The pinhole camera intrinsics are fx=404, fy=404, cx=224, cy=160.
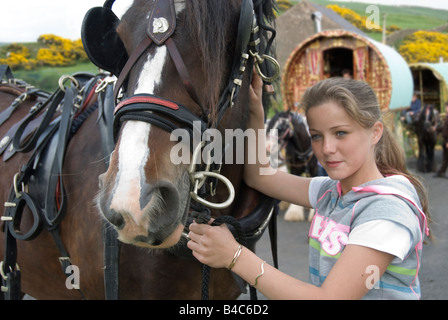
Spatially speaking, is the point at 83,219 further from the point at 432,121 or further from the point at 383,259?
the point at 432,121

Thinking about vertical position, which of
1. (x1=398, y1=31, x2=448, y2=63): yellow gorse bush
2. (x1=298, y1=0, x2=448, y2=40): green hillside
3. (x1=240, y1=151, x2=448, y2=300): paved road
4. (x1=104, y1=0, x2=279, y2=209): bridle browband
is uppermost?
(x1=298, y1=0, x2=448, y2=40): green hillside

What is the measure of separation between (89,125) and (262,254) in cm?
370

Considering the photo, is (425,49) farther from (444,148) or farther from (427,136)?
(444,148)

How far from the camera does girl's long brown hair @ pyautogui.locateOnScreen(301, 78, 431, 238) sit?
1350 mm

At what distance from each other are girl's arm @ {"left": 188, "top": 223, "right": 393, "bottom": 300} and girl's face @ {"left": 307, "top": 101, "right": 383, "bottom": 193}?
0.96ft

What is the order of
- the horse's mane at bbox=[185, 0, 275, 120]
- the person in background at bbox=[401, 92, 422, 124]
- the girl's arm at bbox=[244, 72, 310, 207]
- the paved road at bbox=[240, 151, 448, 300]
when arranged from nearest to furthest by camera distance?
1. the horse's mane at bbox=[185, 0, 275, 120]
2. the girl's arm at bbox=[244, 72, 310, 207]
3. the paved road at bbox=[240, 151, 448, 300]
4. the person in background at bbox=[401, 92, 422, 124]

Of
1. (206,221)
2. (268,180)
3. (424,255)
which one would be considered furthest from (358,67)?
(206,221)

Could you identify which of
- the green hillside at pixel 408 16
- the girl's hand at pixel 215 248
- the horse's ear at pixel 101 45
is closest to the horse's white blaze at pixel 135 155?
the girl's hand at pixel 215 248

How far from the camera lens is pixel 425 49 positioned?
23.5m

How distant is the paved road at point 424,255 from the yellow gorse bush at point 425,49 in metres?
18.8

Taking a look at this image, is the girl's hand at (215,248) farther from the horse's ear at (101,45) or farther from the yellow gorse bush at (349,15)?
the yellow gorse bush at (349,15)

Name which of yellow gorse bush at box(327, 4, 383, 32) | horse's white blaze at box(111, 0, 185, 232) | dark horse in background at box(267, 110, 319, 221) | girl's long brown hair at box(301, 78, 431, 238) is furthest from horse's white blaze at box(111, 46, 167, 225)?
yellow gorse bush at box(327, 4, 383, 32)

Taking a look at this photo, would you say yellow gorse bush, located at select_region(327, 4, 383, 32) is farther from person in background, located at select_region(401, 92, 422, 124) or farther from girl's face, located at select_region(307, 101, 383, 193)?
girl's face, located at select_region(307, 101, 383, 193)
